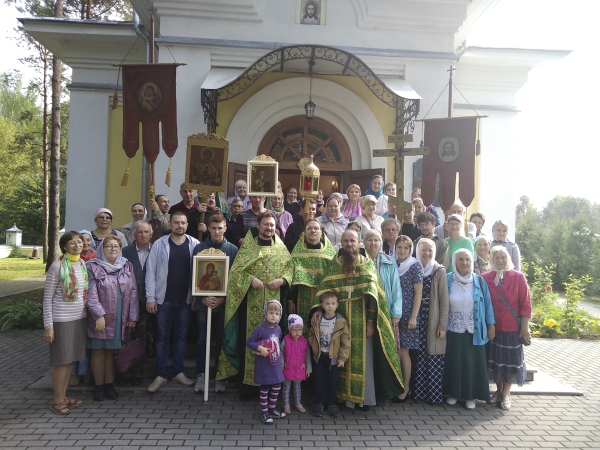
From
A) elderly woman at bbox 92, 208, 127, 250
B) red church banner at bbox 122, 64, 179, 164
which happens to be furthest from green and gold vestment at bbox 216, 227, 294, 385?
red church banner at bbox 122, 64, 179, 164

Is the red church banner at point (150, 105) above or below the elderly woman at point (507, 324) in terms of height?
above

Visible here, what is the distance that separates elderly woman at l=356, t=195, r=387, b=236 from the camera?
615 cm

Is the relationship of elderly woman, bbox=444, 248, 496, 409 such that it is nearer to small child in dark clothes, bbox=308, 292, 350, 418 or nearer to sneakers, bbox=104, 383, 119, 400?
small child in dark clothes, bbox=308, 292, 350, 418

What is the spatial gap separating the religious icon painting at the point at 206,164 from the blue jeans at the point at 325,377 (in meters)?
2.80

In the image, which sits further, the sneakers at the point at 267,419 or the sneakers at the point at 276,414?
the sneakers at the point at 276,414

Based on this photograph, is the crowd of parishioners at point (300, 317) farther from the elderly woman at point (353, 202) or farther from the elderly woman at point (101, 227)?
the elderly woman at point (353, 202)

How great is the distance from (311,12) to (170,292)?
23.4 feet

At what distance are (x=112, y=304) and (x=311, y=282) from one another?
210 centimetres

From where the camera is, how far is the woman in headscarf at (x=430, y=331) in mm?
4934

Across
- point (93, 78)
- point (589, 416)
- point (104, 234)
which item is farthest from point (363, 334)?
point (93, 78)

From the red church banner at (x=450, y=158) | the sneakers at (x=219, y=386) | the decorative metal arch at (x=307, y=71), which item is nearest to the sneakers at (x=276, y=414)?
the sneakers at (x=219, y=386)

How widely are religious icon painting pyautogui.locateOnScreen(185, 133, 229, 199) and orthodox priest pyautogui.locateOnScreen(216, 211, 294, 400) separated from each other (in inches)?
61.4

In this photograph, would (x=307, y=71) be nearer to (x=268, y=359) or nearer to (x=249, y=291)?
(x=249, y=291)

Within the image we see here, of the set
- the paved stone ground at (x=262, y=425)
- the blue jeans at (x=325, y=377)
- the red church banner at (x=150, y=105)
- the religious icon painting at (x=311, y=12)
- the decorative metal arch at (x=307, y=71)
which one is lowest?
the paved stone ground at (x=262, y=425)
